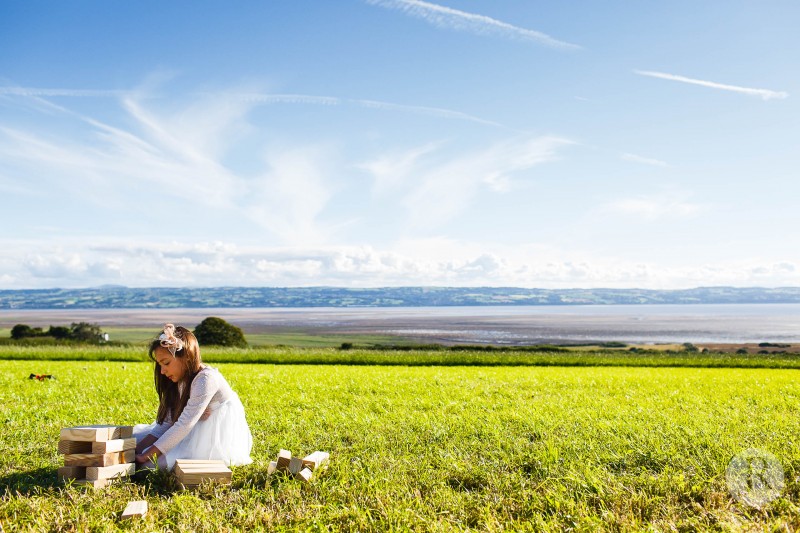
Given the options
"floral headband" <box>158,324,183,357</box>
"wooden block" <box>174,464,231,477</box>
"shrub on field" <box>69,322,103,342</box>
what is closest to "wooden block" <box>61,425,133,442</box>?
"wooden block" <box>174,464,231,477</box>

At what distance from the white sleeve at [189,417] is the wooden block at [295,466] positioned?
52.9 inches

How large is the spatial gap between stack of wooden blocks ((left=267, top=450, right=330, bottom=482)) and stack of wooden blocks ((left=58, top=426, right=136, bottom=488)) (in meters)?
1.70

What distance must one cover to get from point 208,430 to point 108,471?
3.97ft

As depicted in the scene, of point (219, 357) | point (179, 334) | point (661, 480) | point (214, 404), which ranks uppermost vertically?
point (179, 334)

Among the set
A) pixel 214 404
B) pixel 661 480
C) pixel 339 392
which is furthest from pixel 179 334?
pixel 339 392

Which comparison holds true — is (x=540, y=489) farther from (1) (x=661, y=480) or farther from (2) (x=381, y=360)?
(2) (x=381, y=360)

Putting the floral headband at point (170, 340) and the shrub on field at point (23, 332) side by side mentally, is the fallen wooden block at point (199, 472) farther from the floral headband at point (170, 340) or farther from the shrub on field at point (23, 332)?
the shrub on field at point (23, 332)

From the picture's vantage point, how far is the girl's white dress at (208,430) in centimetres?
733

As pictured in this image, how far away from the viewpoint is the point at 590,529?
570cm

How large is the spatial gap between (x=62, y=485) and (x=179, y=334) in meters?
2.12

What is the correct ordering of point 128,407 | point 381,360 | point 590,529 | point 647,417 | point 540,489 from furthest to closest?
point 381,360 → point 128,407 → point 647,417 → point 540,489 → point 590,529

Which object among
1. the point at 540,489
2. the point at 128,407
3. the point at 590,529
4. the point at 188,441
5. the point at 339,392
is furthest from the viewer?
the point at 339,392

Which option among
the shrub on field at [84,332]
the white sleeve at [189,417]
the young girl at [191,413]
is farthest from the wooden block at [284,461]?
the shrub on field at [84,332]

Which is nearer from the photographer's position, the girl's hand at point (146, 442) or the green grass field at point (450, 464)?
the green grass field at point (450, 464)
